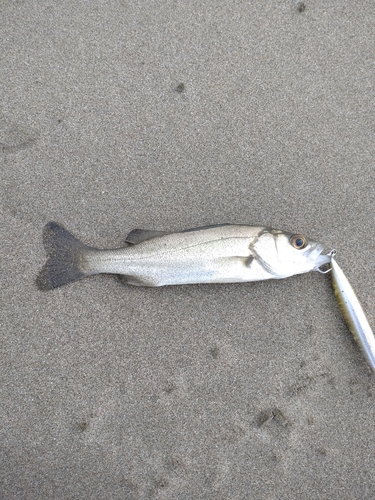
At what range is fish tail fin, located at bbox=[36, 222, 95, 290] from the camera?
298 cm

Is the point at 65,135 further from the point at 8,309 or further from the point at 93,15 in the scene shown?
the point at 8,309

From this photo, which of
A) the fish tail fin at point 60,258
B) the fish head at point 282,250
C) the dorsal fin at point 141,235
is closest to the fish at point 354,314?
the fish head at point 282,250

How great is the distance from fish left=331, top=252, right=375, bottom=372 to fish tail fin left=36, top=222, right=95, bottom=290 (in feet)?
5.88

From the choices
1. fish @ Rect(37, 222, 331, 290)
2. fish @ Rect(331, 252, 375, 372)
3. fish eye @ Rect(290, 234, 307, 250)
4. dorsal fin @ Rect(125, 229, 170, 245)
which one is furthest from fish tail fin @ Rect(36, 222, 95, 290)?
fish @ Rect(331, 252, 375, 372)

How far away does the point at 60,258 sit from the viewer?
9.91ft

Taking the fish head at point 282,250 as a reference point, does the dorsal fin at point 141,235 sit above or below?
above

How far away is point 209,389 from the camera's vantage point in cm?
300

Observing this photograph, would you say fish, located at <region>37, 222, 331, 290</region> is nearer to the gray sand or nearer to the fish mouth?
the fish mouth

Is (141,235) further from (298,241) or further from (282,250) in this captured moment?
(298,241)

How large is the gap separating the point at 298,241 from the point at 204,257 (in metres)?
Result: 0.65

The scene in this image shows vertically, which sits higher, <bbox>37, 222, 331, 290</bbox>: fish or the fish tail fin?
the fish tail fin

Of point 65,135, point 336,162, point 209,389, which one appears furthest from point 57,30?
point 209,389

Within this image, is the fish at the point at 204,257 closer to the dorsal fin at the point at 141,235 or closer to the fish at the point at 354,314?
the dorsal fin at the point at 141,235

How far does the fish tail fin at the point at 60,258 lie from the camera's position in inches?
117
